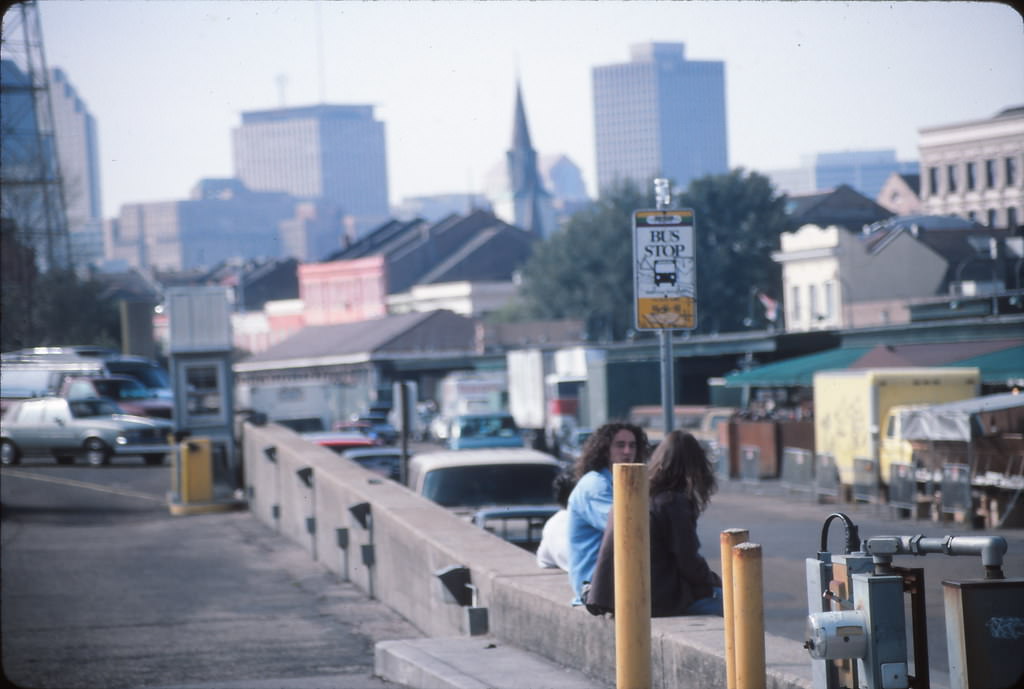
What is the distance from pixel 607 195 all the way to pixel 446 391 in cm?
2915

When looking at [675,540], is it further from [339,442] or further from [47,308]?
[47,308]

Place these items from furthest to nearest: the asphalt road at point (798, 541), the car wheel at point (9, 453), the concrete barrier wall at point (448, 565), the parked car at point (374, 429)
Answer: the parked car at point (374, 429)
the car wheel at point (9, 453)
the asphalt road at point (798, 541)
the concrete barrier wall at point (448, 565)

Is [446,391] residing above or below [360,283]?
below

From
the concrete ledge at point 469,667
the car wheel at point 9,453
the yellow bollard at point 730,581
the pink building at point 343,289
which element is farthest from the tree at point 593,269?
the yellow bollard at point 730,581

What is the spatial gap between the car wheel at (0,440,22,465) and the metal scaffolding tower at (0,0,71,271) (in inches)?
413

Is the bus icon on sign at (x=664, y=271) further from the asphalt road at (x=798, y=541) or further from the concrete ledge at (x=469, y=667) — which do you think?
the concrete ledge at (x=469, y=667)

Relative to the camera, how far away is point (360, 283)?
127125 mm

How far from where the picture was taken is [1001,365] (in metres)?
33.9

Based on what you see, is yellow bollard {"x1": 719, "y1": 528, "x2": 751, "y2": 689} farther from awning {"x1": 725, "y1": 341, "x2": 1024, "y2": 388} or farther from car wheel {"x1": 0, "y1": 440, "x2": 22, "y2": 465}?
awning {"x1": 725, "y1": 341, "x2": 1024, "y2": 388}

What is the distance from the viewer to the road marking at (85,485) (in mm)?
29650

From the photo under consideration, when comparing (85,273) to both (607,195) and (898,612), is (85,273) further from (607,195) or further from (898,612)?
(898,612)

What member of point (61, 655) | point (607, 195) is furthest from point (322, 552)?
point (607, 195)

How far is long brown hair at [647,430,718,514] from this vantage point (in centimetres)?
728

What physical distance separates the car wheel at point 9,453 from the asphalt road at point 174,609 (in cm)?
518
